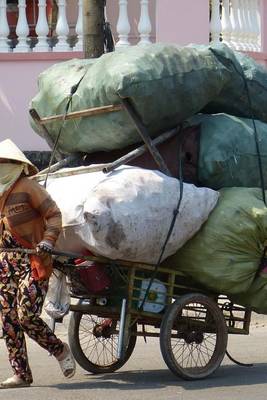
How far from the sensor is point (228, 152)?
7.56 m

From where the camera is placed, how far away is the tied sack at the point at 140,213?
274 inches

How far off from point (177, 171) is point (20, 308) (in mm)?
1400

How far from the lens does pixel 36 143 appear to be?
1159 centimetres

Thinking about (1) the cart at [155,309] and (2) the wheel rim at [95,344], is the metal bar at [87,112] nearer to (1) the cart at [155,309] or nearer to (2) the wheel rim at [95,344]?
(1) the cart at [155,309]

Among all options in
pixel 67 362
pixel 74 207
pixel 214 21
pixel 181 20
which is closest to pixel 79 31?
pixel 181 20

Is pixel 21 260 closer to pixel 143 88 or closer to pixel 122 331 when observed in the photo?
pixel 122 331

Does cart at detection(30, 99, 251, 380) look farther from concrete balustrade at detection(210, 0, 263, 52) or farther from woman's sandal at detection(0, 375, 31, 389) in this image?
concrete balustrade at detection(210, 0, 263, 52)

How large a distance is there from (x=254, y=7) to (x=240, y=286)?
17.5 feet

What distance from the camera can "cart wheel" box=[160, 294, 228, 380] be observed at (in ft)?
24.3

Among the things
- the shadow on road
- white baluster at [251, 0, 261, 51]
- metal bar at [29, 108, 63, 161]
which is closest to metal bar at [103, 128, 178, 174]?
metal bar at [29, 108, 63, 161]

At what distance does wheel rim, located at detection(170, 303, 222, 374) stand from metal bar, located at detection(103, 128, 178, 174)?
1.04m

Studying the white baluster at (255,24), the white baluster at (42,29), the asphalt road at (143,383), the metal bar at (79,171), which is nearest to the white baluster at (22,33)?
the white baluster at (42,29)

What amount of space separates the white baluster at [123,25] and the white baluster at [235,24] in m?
1.11

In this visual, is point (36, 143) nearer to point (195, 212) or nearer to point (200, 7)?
point (200, 7)
